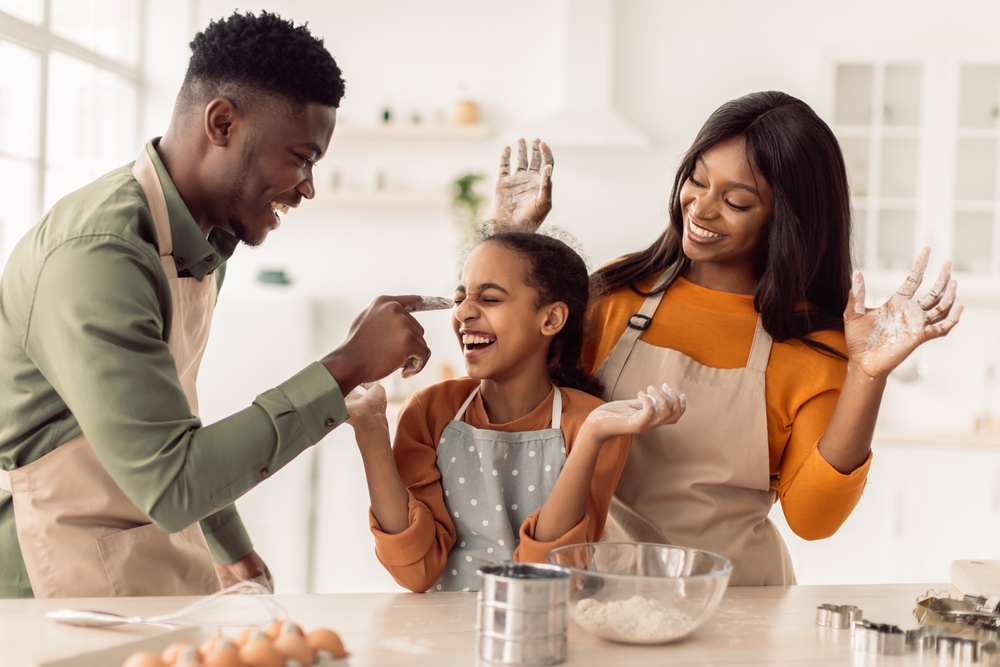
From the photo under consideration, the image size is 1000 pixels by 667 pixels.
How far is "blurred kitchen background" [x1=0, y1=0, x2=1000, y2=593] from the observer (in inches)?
143

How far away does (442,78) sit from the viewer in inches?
173

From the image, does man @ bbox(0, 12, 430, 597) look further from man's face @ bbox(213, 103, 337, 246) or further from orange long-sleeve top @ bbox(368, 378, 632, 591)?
orange long-sleeve top @ bbox(368, 378, 632, 591)

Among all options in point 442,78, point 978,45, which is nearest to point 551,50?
point 442,78

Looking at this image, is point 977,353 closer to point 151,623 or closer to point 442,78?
point 442,78

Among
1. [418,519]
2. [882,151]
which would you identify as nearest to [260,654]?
[418,519]

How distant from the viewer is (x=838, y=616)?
1.10m

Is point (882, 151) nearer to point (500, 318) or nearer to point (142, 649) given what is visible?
point (500, 318)

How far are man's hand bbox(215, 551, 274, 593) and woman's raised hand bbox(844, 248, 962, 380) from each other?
1.00 m

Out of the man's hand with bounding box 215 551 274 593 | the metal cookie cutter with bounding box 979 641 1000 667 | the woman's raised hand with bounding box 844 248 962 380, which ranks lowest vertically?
the man's hand with bounding box 215 551 274 593

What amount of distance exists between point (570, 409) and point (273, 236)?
3.33 metres

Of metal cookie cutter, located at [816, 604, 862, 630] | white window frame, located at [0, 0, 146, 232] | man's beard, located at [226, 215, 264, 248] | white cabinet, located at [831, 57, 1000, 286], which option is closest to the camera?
metal cookie cutter, located at [816, 604, 862, 630]

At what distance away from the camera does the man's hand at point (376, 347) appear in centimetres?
116

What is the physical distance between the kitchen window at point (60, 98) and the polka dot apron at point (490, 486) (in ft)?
9.24

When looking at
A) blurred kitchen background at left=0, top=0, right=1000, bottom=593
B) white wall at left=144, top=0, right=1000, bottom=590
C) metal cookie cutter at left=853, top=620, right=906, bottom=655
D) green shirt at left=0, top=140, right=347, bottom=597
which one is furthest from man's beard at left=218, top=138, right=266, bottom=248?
white wall at left=144, top=0, right=1000, bottom=590
